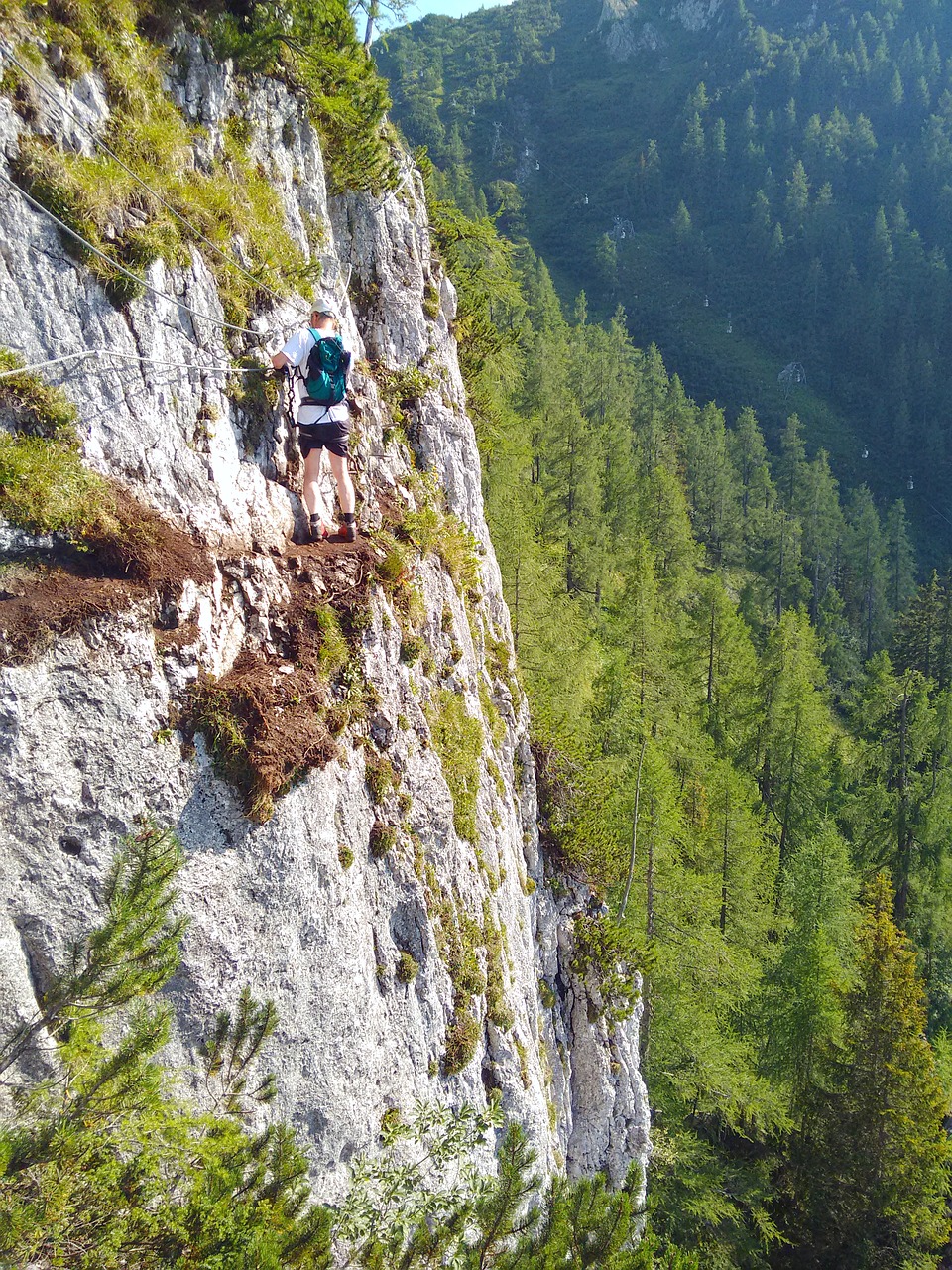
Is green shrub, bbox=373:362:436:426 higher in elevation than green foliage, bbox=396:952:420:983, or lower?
higher

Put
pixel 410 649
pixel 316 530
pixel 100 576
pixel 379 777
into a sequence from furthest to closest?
pixel 410 649 → pixel 316 530 → pixel 379 777 → pixel 100 576

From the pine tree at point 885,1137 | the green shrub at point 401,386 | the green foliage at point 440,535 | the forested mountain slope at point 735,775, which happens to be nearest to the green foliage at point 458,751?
the green foliage at point 440,535

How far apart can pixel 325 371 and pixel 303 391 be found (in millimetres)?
572

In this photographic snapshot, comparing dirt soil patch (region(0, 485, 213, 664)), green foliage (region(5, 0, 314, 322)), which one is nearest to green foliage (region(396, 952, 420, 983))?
dirt soil patch (region(0, 485, 213, 664))

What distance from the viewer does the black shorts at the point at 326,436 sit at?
741 centimetres

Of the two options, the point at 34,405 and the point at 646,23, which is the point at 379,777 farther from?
the point at 646,23

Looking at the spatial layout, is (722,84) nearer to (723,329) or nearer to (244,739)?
(723,329)

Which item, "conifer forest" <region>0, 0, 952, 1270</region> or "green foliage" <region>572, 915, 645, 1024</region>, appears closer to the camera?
"conifer forest" <region>0, 0, 952, 1270</region>

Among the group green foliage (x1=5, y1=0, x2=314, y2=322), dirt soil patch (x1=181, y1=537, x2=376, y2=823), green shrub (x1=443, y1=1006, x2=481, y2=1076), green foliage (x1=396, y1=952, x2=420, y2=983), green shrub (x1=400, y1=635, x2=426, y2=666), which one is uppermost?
green foliage (x1=5, y1=0, x2=314, y2=322)

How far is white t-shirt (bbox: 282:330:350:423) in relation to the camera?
707 centimetres

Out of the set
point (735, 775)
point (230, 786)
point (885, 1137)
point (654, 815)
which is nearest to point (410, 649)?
point (230, 786)

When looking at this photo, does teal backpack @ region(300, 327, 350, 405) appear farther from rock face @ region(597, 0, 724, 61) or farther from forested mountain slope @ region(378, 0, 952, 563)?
rock face @ region(597, 0, 724, 61)

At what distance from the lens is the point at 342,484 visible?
25.6 ft

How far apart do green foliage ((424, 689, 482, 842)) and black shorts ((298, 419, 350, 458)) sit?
310cm
